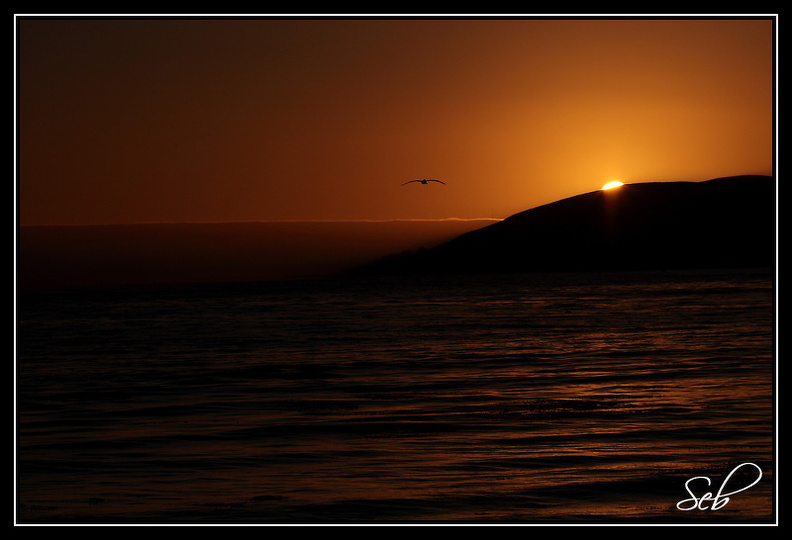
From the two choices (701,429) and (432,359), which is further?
(432,359)

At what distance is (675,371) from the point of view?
19.7 metres

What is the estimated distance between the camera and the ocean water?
364 inches

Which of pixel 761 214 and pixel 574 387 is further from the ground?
pixel 761 214

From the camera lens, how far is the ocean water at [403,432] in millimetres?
9242

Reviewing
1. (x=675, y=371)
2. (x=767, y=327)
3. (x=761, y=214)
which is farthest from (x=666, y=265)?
(x=675, y=371)

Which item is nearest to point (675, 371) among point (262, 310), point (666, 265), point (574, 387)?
point (574, 387)

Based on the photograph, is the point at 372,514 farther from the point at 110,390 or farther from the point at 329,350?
the point at 329,350

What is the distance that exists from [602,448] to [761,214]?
522 ft

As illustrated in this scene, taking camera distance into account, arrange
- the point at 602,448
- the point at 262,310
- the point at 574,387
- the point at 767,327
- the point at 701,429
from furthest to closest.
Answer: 1. the point at 262,310
2. the point at 767,327
3. the point at 574,387
4. the point at 701,429
5. the point at 602,448

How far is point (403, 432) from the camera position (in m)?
12.9
